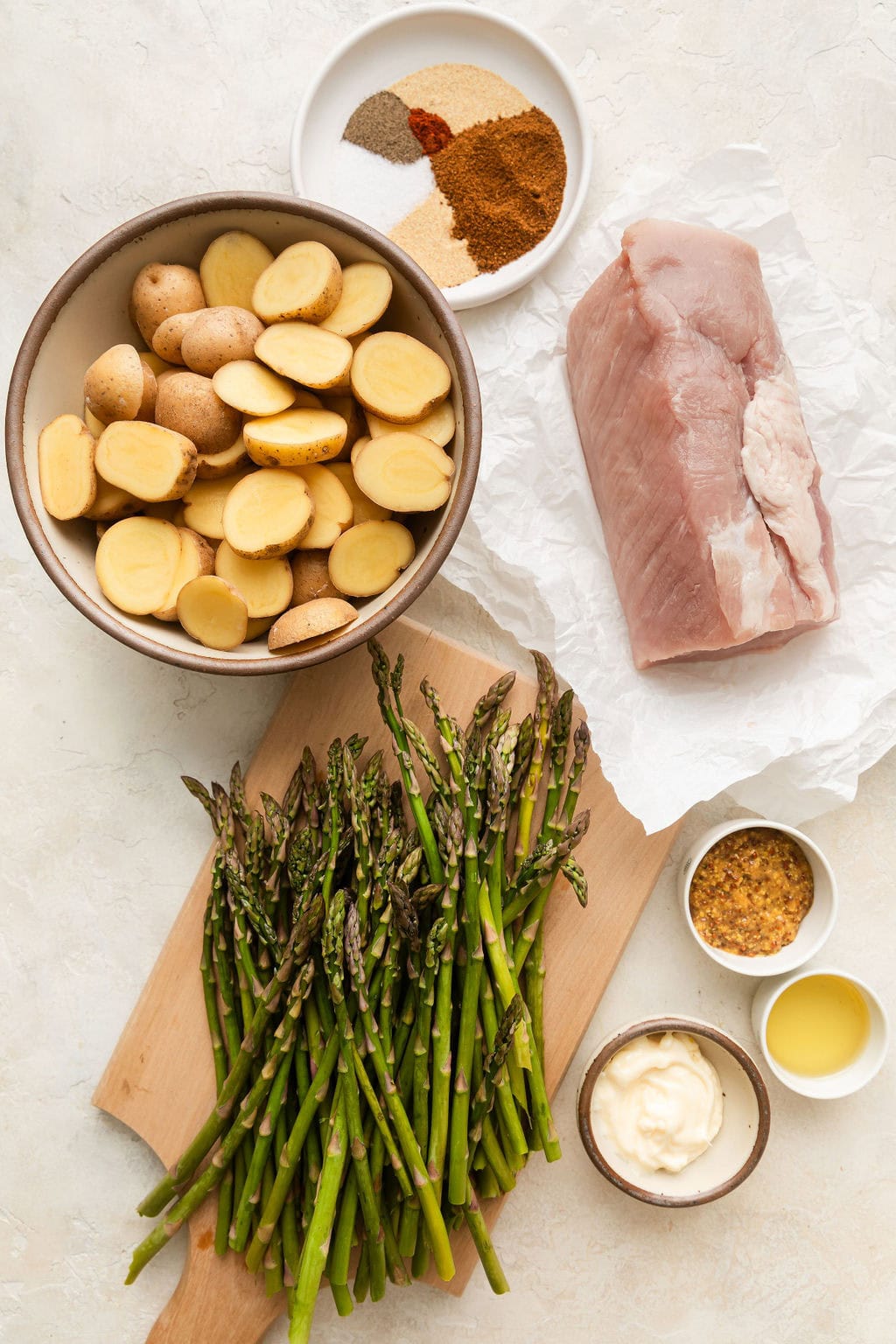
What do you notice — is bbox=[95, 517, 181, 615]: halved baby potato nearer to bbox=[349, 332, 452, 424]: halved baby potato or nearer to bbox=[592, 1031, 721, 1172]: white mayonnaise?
bbox=[349, 332, 452, 424]: halved baby potato

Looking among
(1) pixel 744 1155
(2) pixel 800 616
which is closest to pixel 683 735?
(2) pixel 800 616

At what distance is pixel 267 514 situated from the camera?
1.54 m

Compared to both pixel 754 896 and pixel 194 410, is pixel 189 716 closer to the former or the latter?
pixel 194 410

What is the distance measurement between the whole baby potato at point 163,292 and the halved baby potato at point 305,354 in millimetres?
162

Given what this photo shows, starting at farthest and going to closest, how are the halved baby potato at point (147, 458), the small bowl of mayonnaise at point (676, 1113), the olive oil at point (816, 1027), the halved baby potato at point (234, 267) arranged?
the olive oil at point (816, 1027) < the small bowl of mayonnaise at point (676, 1113) < the halved baby potato at point (234, 267) < the halved baby potato at point (147, 458)

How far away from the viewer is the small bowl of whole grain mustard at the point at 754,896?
1.86m

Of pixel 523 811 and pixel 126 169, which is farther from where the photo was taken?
pixel 126 169

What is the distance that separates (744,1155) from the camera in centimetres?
184

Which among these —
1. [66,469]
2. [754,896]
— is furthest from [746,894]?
[66,469]

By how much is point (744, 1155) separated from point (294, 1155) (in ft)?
2.73

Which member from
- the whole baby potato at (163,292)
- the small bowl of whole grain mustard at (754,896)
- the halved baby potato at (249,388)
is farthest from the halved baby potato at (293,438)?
the small bowl of whole grain mustard at (754,896)

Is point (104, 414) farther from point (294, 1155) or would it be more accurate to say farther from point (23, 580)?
point (294, 1155)

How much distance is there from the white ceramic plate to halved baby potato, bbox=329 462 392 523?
446 mm

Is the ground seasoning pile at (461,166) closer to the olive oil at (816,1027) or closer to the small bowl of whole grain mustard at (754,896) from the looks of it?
the small bowl of whole grain mustard at (754,896)
